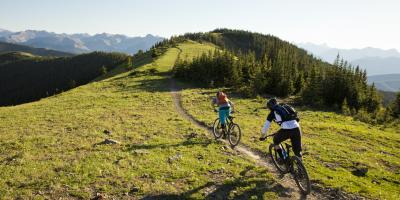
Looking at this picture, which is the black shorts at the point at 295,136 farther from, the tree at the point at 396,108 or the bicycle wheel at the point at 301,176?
the tree at the point at 396,108

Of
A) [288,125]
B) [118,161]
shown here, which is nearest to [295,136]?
[288,125]

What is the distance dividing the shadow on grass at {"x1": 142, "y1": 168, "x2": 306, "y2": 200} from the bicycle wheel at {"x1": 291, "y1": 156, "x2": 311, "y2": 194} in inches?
15.5

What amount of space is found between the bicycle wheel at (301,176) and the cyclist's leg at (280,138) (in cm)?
86

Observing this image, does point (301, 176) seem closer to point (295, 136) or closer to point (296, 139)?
point (296, 139)

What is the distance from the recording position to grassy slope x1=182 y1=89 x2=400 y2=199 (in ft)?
53.0

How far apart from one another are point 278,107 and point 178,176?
17.4 feet

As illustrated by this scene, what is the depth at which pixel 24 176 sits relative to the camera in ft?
50.8

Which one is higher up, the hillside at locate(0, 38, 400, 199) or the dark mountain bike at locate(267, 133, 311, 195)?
the dark mountain bike at locate(267, 133, 311, 195)

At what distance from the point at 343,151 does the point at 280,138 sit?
29.6 feet

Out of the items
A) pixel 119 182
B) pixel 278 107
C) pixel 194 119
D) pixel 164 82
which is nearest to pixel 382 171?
pixel 278 107

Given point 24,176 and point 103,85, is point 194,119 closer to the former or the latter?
point 24,176

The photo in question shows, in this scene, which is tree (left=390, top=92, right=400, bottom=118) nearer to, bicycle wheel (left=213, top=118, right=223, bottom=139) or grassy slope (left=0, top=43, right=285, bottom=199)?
grassy slope (left=0, top=43, right=285, bottom=199)

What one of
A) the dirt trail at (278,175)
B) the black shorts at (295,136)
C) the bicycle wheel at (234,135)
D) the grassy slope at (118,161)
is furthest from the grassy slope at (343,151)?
the grassy slope at (118,161)

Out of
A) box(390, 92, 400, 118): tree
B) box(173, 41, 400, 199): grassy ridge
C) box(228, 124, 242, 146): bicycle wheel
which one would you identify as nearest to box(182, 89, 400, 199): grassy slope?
box(173, 41, 400, 199): grassy ridge
